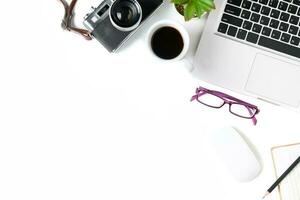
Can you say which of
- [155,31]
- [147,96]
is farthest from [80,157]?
[155,31]

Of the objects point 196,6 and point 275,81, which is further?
point 275,81

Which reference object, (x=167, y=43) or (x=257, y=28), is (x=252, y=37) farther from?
(x=167, y=43)

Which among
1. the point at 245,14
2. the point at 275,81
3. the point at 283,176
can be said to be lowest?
the point at 283,176

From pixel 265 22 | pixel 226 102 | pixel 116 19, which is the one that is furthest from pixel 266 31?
pixel 116 19

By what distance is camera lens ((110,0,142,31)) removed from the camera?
72cm

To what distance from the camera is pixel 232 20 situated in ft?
2.38

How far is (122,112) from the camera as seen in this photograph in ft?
2.61

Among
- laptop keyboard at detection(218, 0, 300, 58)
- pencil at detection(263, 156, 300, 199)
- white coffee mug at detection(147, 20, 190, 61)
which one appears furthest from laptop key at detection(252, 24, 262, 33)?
pencil at detection(263, 156, 300, 199)

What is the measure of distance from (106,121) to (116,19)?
191mm

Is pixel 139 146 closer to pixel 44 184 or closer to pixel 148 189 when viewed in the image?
pixel 148 189

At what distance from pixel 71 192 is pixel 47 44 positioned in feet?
0.91

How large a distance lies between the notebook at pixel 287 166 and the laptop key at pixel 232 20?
233mm

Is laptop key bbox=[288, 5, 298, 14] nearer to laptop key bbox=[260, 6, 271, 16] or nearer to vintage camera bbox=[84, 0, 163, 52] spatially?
laptop key bbox=[260, 6, 271, 16]

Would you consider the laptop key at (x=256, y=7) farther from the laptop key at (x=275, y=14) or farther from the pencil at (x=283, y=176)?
the pencil at (x=283, y=176)
